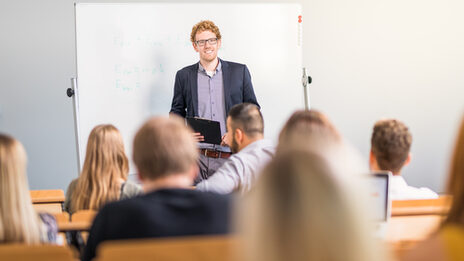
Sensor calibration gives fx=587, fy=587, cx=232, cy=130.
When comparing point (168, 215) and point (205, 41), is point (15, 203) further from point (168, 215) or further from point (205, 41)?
point (205, 41)

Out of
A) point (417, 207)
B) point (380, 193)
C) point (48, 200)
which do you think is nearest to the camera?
point (380, 193)

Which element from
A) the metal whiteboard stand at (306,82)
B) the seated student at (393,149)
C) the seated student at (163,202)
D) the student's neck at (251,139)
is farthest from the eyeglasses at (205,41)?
the seated student at (163,202)

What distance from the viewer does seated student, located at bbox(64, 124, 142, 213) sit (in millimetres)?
2757

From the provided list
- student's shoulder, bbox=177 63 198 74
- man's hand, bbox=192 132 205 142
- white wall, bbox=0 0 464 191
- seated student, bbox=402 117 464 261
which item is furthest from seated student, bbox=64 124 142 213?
white wall, bbox=0 0 464 191

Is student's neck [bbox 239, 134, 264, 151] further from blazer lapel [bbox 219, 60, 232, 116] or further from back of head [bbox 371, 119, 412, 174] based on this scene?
blazer lapel [bbox 219, 60, 232, 116]

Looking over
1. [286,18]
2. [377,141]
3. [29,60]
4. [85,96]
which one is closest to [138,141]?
[377,141]

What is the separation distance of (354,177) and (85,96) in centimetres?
411

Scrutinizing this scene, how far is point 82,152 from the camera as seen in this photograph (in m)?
4.84

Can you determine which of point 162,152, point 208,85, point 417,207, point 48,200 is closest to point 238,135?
point 417,207

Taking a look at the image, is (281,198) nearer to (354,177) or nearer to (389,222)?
(354,177)

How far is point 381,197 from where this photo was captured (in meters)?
2.27

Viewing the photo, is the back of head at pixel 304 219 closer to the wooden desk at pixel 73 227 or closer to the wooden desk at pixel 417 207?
the wooden desk at pixel 73 227

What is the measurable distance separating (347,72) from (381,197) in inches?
153

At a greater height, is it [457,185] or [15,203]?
[457,185]
